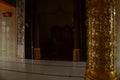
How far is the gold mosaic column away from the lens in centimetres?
133

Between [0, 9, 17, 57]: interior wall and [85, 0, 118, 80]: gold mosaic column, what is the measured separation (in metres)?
7.10

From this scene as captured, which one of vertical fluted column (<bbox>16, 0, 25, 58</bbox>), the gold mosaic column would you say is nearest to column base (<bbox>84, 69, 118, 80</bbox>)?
the gold mosaic column

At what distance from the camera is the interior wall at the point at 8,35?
828 centimetres

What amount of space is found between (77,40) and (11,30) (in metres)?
2.90

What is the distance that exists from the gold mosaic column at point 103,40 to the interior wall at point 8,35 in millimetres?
7095

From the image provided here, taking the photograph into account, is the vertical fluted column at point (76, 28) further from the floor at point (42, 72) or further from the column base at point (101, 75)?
the column base at point (101, 75)

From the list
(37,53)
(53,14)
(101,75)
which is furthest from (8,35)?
(101,75)

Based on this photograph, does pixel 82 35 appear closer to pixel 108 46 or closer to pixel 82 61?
pixel 82 61

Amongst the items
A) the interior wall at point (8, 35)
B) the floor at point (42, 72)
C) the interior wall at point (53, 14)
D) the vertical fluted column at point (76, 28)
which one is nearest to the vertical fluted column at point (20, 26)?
the interior wall at point (8, 35)

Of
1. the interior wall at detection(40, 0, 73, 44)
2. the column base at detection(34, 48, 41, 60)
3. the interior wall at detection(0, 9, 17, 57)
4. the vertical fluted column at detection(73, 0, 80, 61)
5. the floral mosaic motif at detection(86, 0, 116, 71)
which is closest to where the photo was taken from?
the floral mosaic motif at detection(86, 0, 116, 71)

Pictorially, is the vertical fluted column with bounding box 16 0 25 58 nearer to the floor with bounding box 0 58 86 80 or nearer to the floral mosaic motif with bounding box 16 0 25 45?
the floral mosaic motif with bounding box 16 0 25 45

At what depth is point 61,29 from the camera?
30.7 feet

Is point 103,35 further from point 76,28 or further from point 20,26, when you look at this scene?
point 20,26

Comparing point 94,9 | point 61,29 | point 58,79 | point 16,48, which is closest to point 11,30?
point 16,48
